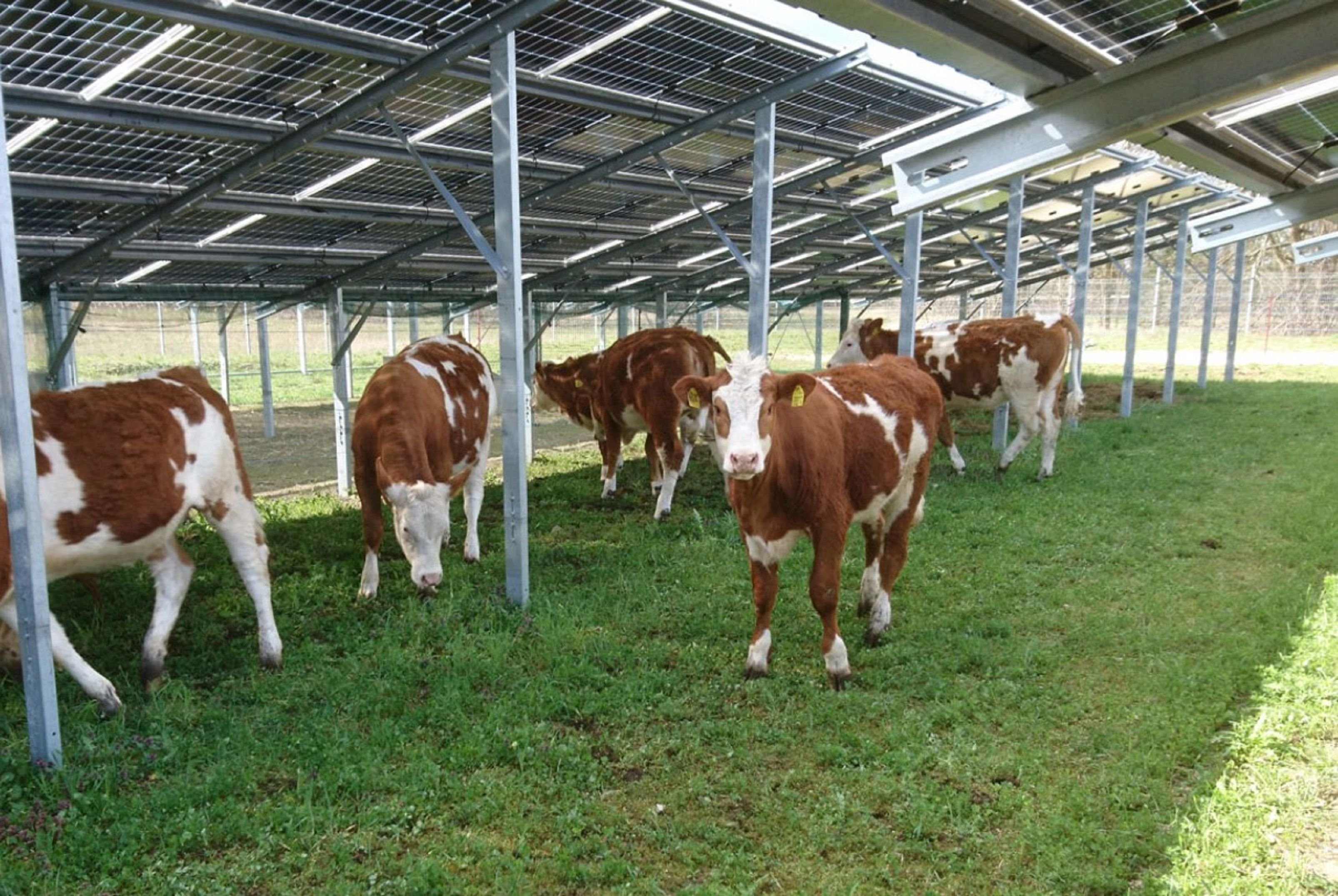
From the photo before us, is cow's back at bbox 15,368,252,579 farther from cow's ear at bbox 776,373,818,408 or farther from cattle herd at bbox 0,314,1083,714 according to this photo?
cow's ear at bbox 776,373,818,408

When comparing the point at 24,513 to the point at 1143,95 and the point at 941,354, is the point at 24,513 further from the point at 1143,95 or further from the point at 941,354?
the point at 941,354

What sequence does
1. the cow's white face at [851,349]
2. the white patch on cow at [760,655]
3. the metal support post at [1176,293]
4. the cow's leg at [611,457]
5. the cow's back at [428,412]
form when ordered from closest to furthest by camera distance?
the white patch on cow at [760,655] → the cow's back at [428,412] → the cow's leg at [611,457] → the cow's white face at [851,349] → the metal support post at [1176,293]

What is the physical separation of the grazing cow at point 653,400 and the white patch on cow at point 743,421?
4630 millimetres

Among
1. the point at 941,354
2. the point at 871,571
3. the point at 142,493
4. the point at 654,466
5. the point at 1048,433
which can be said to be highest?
the point at 941,354

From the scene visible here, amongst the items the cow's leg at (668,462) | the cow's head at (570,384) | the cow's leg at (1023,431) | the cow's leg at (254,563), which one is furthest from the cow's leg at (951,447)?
the cow's leg at (254,563)

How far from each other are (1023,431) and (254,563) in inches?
362

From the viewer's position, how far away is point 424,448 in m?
6.75

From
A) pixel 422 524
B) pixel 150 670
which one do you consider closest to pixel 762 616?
pixel 422 524

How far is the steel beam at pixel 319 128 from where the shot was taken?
5574 mm

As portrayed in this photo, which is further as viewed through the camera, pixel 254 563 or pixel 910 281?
pixel 910 281

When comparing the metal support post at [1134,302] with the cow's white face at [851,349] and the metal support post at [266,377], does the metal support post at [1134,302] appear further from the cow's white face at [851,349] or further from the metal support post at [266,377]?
the metal support post at [266,377]

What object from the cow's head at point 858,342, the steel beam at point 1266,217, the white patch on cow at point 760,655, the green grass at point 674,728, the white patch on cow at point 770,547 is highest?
the steel beam at point 1266,217

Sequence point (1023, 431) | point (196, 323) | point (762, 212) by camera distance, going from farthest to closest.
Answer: point (196, 323)
point (1023, 431)
point (762, 212)

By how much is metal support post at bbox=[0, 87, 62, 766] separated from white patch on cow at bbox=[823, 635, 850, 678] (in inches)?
152
